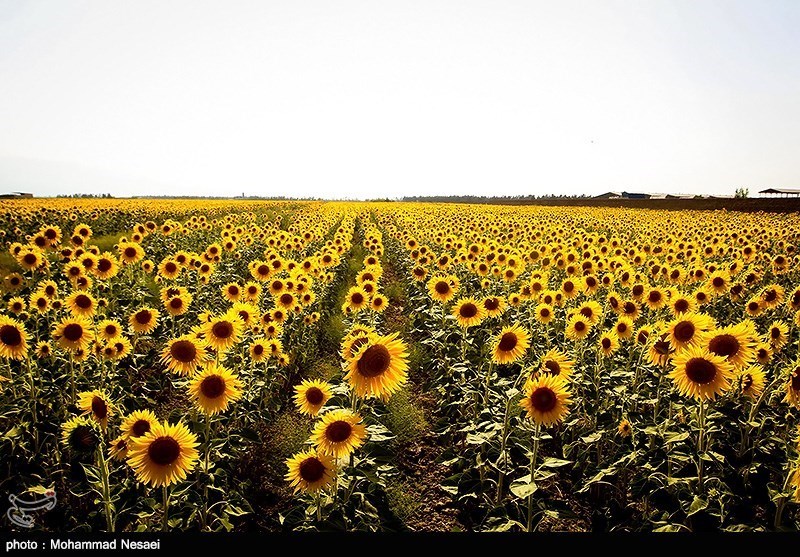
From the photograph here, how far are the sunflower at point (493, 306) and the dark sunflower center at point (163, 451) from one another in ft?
13.9

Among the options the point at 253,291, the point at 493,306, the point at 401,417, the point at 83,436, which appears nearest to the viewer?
the point at 83,436

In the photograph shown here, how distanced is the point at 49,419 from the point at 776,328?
28.9 ft

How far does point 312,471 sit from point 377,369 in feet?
2.90

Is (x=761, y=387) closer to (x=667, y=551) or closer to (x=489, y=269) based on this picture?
(x=667, y=551)

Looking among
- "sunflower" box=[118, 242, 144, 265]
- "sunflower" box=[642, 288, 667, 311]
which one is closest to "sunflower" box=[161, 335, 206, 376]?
"sunflower" box=[118, 242, 144, 265]

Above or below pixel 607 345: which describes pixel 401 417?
below

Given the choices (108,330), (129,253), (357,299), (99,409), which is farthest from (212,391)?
(129,253)

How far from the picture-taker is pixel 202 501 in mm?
3438

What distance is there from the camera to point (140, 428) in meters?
3.41

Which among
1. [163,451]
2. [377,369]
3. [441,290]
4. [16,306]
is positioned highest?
[441,290]

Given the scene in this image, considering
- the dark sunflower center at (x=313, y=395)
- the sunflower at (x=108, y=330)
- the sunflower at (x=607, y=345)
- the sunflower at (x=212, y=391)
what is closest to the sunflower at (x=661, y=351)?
the sunflower at (x=607, y=345)

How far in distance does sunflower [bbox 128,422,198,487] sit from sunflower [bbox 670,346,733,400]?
13.0 feet

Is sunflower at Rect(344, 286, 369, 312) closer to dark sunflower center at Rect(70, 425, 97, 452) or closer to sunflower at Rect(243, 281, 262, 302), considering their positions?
sunflower at Rect(243, 281, 262, 302)

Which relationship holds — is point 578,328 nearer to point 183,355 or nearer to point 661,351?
point 661,351
